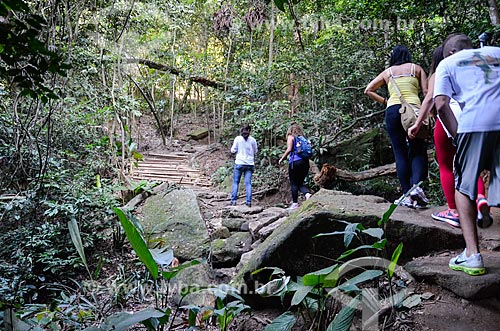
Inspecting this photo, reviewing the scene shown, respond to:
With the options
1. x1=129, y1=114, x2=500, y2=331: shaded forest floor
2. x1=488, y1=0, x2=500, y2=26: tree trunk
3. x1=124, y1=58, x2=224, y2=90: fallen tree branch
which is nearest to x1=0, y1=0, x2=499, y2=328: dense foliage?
x1=124, y1=58, x2=224, y2=90: fallen tree branch

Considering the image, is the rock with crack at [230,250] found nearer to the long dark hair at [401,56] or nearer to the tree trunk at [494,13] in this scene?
the long dark hair at [401,56]

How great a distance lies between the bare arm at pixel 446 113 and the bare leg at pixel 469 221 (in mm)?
372

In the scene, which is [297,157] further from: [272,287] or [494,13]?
[272,287]

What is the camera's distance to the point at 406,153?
3.12 m

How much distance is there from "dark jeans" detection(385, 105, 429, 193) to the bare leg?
1.06 meters

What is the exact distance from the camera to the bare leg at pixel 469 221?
1886 mm

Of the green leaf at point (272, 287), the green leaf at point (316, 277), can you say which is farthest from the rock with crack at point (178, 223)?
the green leaf at point (316, 277)

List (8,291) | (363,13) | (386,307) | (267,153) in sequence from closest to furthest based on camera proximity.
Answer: (386,307) < (8,291) < (363,13) < (267,153)

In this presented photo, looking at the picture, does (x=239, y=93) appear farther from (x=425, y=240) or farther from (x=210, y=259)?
(x=425, y=240)

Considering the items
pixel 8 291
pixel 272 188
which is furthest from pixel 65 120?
pixel 272 188

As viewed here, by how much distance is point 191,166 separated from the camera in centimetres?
1162

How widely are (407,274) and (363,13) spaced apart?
5357 millimetres

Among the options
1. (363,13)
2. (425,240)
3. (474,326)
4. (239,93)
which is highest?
(363,13)

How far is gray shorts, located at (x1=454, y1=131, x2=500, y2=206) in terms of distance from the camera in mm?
1774
